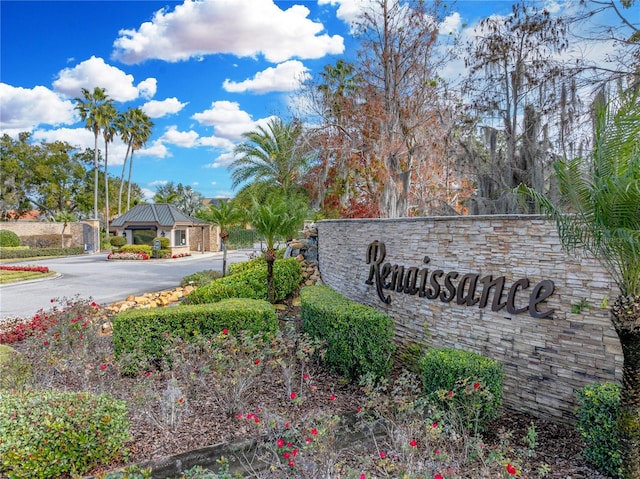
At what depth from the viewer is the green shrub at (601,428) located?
3.68 metres

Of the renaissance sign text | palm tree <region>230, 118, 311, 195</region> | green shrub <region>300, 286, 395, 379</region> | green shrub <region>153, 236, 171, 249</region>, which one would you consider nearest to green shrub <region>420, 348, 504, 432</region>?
the renaissance sign text

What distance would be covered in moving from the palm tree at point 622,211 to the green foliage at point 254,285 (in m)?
7.94

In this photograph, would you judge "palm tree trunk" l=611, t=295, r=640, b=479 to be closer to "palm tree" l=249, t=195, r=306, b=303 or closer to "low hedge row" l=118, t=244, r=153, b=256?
"palm tree" l=249, t=195, r=306, b=303

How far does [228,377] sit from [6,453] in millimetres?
2408

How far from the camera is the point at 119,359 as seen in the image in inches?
253

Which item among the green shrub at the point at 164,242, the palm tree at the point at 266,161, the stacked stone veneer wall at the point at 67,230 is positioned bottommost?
the green shrub at the point at 164,242

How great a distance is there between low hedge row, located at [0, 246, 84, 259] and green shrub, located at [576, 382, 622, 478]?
105 feet

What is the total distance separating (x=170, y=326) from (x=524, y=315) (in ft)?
17.6


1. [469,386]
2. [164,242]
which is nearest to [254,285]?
[469,386]

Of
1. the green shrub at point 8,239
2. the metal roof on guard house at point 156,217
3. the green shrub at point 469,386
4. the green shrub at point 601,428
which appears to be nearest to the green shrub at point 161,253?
the metal roof on guard house at point 156,217

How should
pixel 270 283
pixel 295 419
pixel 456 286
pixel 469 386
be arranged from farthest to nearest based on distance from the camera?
pixel 270 283 < pixel 456 286 < pixel 295 419 < pixel 469 386

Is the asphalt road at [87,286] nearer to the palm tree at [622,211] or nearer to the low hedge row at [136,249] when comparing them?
the low hedge row at [136,249]

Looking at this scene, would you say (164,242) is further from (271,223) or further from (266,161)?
(271,223)

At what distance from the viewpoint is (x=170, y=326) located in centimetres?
671
